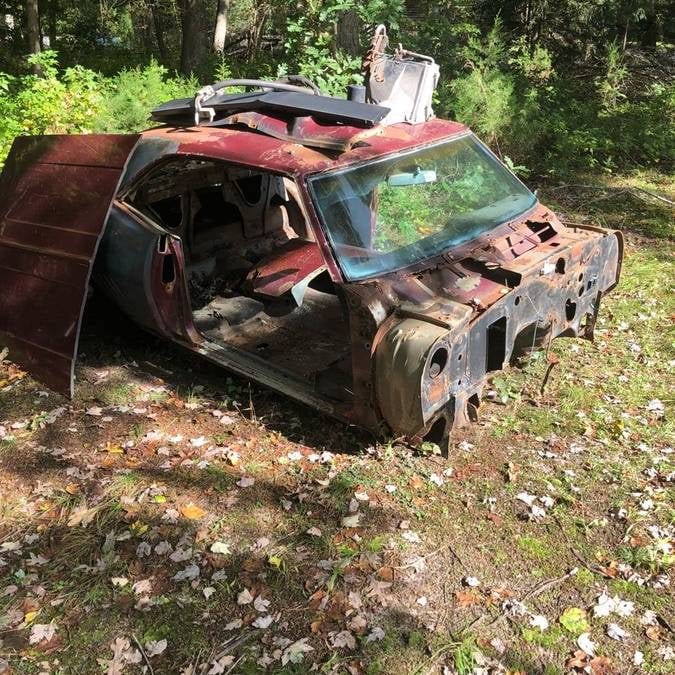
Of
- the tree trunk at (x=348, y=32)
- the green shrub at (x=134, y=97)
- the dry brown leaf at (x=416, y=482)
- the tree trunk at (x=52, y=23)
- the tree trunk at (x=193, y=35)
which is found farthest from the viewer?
the tree trunk at (x=52, y=23)

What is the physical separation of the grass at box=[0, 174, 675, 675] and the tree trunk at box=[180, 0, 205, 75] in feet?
43.2

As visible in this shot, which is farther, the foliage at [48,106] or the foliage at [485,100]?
the foliage at [485,100]

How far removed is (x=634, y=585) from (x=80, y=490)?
117 inches

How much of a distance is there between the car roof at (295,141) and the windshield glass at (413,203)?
101mm

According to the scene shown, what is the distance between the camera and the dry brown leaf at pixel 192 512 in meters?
3.59

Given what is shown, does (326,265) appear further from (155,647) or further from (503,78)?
(503,78)

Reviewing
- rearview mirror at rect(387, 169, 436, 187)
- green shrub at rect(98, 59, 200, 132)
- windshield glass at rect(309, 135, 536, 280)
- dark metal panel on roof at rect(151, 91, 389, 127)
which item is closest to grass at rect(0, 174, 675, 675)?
windshield glass at rect(309, 135, 536, 280)

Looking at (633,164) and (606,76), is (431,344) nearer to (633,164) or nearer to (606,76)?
(633,164)

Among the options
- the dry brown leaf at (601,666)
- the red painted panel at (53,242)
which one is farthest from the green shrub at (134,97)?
the dry brown leaf at (601,666)

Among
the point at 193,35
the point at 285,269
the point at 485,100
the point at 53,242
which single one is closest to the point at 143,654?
the point at 285,269

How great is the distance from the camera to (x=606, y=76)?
37.1 ft

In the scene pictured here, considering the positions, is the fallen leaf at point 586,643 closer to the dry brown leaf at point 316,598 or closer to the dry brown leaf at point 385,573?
the dry brown leaf at point 385,573

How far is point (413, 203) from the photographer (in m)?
4.28

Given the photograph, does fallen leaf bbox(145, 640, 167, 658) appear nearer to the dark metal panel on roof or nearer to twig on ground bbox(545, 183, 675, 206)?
the dark metal panel on roof
